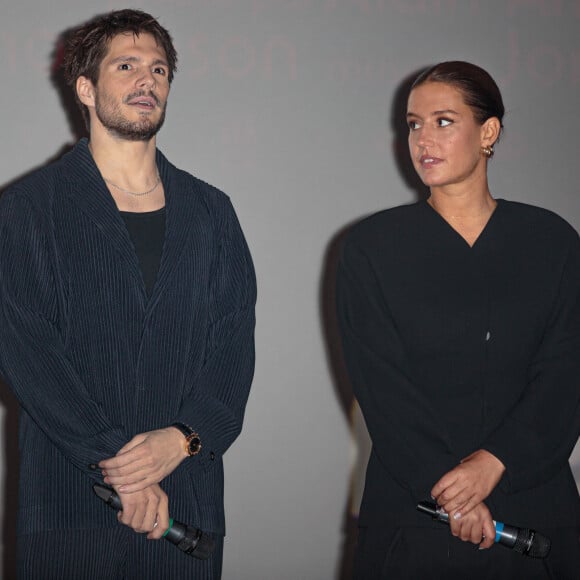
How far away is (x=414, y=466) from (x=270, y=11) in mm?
2166

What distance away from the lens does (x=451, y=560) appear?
2221mm

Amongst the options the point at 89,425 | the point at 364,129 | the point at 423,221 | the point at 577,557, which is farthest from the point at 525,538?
the point at 364,129

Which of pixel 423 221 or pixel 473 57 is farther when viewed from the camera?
pixel 473 57

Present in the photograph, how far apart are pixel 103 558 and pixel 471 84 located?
55.1 inches

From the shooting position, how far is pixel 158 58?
2.46m

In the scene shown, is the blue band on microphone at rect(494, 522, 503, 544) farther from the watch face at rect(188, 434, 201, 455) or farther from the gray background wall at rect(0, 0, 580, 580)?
the gray background wall at rect(0, 0, 580, 580)

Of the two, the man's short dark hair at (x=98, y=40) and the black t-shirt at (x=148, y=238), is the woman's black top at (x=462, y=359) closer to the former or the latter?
the black t-shirt at (x=148, y=238)

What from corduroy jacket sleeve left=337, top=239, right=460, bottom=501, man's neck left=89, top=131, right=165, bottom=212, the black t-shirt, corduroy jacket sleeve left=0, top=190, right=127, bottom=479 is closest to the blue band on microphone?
corduroy jacket sleeve left=337, top=239, right=460, bottom=501

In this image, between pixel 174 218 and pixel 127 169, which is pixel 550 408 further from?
pixel 127 169

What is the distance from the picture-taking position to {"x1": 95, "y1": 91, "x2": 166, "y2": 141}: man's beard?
94.0 inches

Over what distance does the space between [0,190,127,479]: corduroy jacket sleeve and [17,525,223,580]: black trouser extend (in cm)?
16

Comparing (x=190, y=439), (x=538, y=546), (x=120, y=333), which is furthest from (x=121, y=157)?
(x=538, y=546)

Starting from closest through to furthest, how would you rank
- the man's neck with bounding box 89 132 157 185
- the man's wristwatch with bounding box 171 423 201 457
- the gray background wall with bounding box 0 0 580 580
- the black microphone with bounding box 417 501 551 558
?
1. the black microphone with bounding box 417 501 551 558
2. the man's wristwatch with bounding box 171 423 201 457
3. the man's neck with bounding box 89 132 157 185
4. the gray background wall with bounding box 0 0 580 580

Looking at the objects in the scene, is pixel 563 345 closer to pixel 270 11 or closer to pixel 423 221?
pixel 423 221
